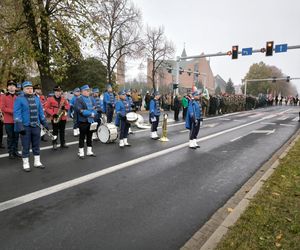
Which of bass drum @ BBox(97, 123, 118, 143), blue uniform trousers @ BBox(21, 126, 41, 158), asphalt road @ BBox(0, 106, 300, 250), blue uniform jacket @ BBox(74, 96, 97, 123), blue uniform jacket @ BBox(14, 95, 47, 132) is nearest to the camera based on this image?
asphalt road @ BBox(0, 106, 300, 250)

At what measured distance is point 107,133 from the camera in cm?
1114

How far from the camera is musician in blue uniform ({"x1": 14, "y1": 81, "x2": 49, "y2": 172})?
23.7 ft

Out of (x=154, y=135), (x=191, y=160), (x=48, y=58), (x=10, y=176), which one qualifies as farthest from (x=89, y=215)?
(x=48, y=58)

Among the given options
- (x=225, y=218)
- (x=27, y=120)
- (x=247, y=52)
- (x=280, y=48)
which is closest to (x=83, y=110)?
(x=27, y=120)

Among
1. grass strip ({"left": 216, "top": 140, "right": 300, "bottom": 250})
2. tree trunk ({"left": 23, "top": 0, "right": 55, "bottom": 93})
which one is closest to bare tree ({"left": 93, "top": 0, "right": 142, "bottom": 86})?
tree trunk ({"left": 23, "top": 0, "right": 55, "bottom": 93})

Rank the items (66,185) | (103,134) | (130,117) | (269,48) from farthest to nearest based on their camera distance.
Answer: (269,48), (103,134), (130,117), (66,185)

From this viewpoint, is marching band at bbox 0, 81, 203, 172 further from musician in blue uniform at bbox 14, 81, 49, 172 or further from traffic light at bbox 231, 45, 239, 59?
traffic light at bbox 231, 45, 239, 59

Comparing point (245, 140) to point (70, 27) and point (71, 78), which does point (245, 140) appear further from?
point (71, 78)

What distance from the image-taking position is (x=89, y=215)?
16.0 ft

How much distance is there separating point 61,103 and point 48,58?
9460 millimetres

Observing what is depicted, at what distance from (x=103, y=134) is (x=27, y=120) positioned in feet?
13.8

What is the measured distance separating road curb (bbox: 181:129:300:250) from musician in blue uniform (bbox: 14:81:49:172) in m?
4.72

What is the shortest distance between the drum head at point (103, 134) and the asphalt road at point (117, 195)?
0.91 m

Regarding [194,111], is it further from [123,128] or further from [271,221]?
[271,221]
